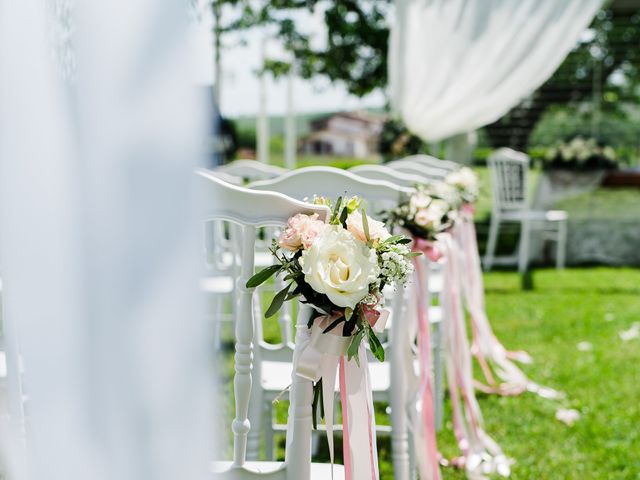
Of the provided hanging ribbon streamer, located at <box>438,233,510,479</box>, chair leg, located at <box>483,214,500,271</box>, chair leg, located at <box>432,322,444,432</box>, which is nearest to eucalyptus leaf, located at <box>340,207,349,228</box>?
hanging ribbon streamer, located at <box>438,233,510,479</box>

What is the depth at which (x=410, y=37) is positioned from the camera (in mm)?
4066

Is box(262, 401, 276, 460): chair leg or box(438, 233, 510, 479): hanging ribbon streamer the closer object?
box(262, 401, 276, 460): chair leg

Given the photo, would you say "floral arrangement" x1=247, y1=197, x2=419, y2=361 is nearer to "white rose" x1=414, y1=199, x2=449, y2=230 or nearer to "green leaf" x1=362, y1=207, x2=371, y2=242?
"green leaf" x1=362, y1=207, x2=371, y2=242

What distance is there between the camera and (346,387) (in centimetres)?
114

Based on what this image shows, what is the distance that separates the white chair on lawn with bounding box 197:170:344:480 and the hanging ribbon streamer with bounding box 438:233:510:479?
1152 millimetres

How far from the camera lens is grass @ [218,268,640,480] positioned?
2400mm

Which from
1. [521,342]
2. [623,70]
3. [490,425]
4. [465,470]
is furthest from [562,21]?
[623,70]

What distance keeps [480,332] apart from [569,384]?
528 mm

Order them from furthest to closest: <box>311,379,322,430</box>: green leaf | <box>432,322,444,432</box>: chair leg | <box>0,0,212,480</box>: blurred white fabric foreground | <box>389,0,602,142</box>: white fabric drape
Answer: <box>389,0,602,142</box>: white fabric drape, <box>432,322,444,432</box>: chair leg, <box>311,379,322,430</box>: green leaf, <box>0,0,212,480</box>: blurred white fabric foreground

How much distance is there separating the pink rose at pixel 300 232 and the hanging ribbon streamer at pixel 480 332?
5.42 ft

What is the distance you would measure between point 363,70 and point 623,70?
92.3 inches

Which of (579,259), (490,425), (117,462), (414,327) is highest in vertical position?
(117,462)

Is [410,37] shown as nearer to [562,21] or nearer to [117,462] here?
[562,21]

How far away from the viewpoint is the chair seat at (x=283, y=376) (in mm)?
1782
